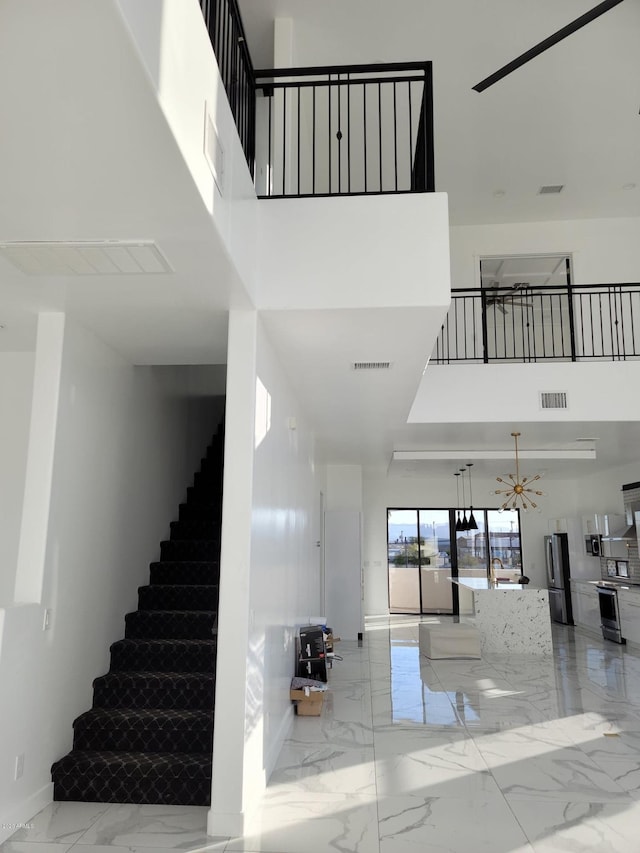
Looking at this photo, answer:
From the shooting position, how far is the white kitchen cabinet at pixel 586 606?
34.2ft

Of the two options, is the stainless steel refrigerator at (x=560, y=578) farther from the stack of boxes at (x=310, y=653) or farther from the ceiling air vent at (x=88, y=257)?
the ceiling air vent at (x=88, y=257)

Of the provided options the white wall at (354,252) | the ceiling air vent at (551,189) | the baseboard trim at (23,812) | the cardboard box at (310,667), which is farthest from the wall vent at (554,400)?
the baseboard trim at (23,812)

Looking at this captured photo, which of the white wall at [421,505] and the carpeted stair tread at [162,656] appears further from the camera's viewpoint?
the white wall at [421,505]

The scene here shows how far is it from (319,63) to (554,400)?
4109 millimetres

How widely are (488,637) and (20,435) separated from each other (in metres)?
6.93

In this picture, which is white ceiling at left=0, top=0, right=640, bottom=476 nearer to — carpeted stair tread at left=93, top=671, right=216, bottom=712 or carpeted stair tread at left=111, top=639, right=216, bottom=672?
carpeted stair tread at left=111, top=639, right=216, bottom=672

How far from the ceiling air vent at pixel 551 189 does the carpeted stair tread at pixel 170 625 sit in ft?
21.6

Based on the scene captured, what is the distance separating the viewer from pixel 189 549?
5711 millimetres

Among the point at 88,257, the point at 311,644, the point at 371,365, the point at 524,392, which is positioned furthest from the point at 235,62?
the point at 311,644

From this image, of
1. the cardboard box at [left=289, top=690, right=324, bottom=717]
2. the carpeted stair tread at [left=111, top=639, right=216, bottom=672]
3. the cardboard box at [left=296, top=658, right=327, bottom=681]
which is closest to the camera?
the carpeted stair tread at [left=111, top=639, right=216, bottom=672]

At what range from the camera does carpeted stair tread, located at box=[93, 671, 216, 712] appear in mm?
4257

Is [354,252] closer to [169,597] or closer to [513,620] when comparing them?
[169,597]

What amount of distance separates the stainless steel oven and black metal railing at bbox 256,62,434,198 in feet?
22.4

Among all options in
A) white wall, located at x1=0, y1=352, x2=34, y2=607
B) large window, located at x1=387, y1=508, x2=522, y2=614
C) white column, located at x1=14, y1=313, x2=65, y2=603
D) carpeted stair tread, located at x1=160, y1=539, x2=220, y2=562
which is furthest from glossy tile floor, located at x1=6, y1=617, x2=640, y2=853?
large window, located at x1=387, y1=508, x2=522, y2=614
